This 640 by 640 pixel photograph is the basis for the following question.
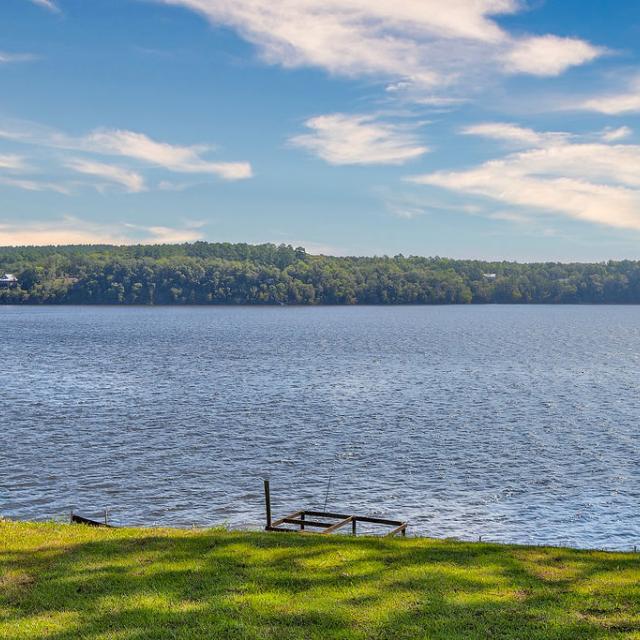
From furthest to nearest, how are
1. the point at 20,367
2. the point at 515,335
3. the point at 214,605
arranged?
the point at 515,335
the point at 20,367
the point at 214,605

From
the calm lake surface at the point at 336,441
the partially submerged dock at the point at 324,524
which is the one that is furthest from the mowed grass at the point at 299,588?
the calm lake surface at the point at 336,441

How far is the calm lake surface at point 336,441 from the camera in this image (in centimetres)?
3038

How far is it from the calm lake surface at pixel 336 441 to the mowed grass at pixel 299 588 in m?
9.55

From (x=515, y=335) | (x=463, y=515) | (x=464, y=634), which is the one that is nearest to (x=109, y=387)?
→ (x=463, y=515)

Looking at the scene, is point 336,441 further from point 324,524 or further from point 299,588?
point 299,588

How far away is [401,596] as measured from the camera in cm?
1496

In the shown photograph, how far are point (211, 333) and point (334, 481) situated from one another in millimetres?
114872

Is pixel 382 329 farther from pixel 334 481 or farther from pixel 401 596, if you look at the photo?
pixel 401 596

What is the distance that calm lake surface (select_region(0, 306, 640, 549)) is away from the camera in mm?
30375

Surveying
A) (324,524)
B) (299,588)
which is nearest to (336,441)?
(324,524)

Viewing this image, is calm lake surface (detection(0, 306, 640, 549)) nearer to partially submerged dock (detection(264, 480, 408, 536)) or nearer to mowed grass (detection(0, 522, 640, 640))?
partially submerged dock (detection(264, 480, 408, 536))

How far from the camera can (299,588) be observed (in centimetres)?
1548

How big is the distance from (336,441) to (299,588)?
28.3m

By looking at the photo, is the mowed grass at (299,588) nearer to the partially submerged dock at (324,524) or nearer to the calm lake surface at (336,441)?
the partially submerged dock at (324,524)
